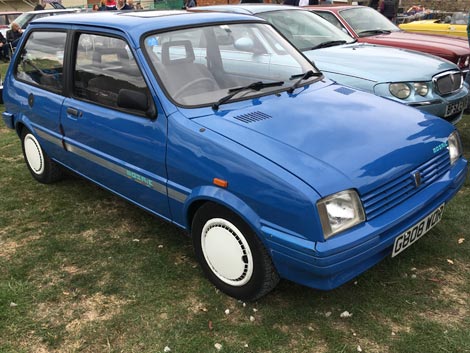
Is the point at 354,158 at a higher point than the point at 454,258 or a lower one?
higher

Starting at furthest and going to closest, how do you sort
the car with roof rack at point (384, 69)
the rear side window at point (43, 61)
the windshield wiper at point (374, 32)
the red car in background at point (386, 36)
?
the windshield wiper at point (374, 32), the red car in background at point (386, 36), the car with roof rack at point (384, 69), the rear side window at point (43, 61)

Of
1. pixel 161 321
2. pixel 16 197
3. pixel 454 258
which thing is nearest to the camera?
pixel 161 321

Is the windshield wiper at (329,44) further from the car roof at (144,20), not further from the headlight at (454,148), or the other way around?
the headlight at (454,148)

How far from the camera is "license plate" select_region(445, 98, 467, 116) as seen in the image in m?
4.86

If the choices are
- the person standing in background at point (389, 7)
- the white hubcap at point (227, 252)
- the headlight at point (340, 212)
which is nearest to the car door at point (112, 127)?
the white hubcap at point (227, 252)

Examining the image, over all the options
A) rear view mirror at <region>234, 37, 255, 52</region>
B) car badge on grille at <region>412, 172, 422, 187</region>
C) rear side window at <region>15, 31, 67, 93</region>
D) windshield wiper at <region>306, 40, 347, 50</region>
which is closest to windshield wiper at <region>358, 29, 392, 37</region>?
windshield wiper at <region>306, 40, 347, 50</region>

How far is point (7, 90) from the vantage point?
474cm

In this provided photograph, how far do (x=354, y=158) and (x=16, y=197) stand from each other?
3644 mm

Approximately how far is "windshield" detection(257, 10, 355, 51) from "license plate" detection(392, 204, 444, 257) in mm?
3603

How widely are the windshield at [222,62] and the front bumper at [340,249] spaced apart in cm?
114

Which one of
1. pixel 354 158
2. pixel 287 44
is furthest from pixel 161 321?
pixel 287 44

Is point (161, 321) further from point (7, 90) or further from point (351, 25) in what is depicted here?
point (351, 25)

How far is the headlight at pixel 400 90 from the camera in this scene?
15.4 feet

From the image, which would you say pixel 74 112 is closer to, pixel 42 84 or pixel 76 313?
pixel 42 84
